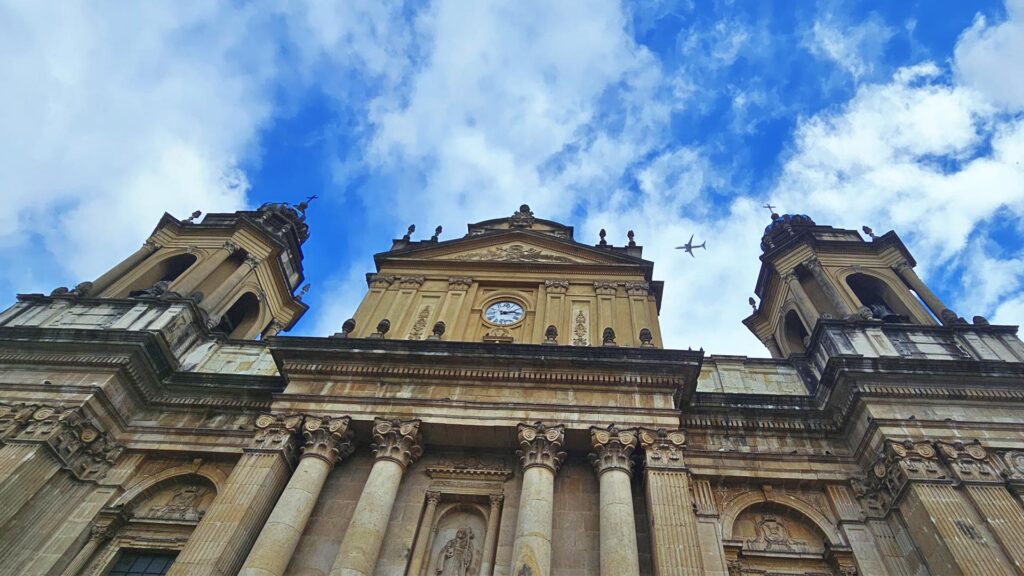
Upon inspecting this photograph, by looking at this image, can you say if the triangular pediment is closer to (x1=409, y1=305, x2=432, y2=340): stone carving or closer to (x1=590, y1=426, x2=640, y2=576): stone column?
(x1=409, y1=305, x2=432, y2=340): stone carving

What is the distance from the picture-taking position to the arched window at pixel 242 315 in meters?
23.0

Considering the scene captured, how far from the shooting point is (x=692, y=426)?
49.3 ft

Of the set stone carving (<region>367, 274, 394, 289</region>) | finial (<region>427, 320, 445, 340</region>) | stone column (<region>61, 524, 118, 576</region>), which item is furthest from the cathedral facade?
stone carving (<region>367, 274, 394, 289</region>)

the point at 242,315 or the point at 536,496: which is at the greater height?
the point at 242,315

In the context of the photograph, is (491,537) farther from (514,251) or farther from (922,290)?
(922,290)

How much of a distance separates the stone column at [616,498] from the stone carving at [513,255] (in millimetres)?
8351

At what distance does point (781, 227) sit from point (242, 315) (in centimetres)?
2077

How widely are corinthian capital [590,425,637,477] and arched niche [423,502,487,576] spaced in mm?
2642

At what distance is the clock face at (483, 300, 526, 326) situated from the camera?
18.7 m

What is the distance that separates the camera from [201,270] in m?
21.1

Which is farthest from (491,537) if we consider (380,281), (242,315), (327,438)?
(242,315)

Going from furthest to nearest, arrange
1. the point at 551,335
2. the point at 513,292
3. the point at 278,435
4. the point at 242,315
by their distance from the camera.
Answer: the point at 242,315, the point at 513,292, the point at 551,335, the point at 278,435

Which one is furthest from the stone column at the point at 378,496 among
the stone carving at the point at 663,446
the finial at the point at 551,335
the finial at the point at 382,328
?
the stone carving at the point at 663,446

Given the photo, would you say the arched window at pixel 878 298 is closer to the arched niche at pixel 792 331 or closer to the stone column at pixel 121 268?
the arched niche at pixel 792 331
